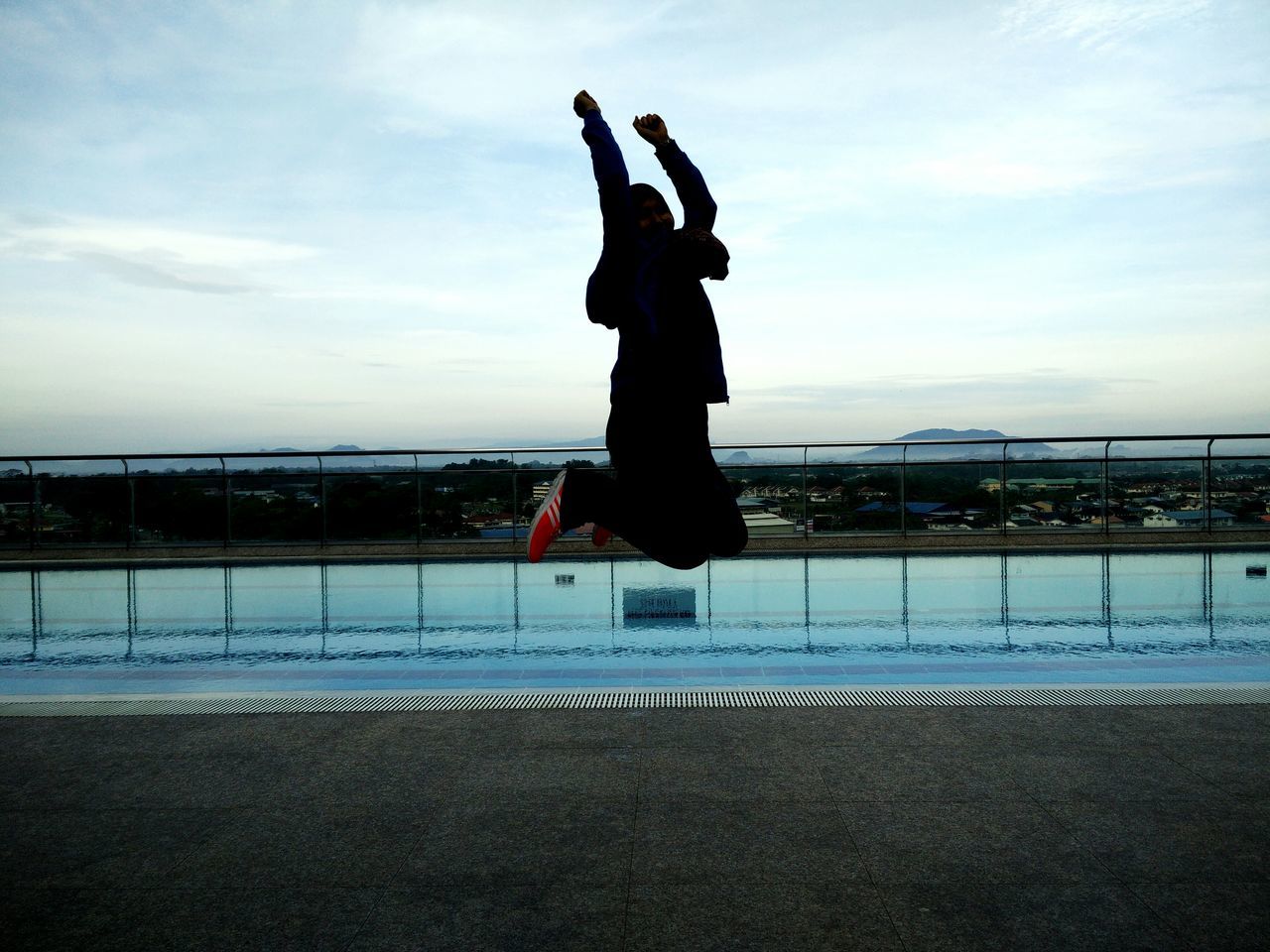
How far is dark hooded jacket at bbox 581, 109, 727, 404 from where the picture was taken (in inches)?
90.0

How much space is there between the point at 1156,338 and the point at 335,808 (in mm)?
14146

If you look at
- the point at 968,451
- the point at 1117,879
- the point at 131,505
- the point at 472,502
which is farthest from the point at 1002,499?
the point at 131,505

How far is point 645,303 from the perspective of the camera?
2.29 m

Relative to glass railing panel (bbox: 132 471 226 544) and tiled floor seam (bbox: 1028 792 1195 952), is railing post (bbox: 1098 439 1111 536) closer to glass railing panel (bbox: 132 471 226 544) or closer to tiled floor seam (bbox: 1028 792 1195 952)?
tiled floor seam (bbox: 1028 792 1195 952)

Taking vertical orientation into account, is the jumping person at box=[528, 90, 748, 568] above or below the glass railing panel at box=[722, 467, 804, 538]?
above

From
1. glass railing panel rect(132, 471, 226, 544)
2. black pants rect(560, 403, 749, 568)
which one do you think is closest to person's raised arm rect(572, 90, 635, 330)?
black pants rect(560, 403, 749, 568)

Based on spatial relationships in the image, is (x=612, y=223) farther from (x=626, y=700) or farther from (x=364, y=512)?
(x=364, y=512)

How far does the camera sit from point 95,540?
1114 centimetres

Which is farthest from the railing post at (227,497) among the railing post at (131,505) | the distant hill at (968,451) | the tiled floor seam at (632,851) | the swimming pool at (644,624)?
the tiled floor seam at (632,851)

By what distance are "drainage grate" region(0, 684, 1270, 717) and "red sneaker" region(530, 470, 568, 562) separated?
1.74 meters

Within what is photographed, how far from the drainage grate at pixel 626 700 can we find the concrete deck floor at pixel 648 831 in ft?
0.64

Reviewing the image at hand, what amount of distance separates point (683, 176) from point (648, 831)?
2.01 m

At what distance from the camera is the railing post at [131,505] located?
1102 cm

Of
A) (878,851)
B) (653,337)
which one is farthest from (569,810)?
(653,337)
